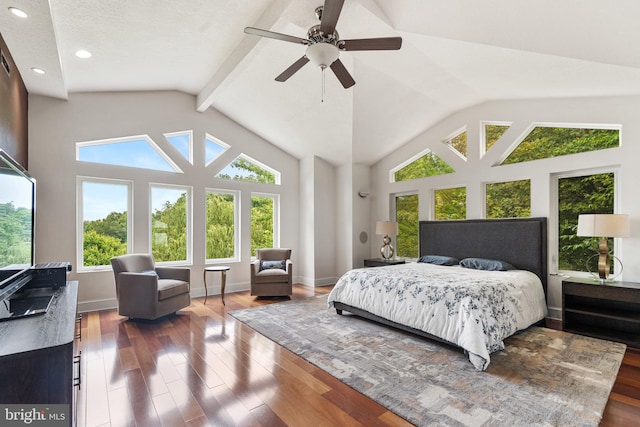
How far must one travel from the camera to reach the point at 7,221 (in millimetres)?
2152

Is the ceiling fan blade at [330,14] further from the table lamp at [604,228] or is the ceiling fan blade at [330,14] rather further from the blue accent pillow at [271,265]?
the blue accent pillow at [271,265]

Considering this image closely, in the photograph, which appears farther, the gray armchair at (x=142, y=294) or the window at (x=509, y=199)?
the window at (x=509, y=199)

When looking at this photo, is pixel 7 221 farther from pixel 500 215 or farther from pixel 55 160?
pixel 500 215

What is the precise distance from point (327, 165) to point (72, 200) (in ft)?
14.6

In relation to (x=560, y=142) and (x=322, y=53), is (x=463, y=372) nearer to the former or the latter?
(x=322, y=53)

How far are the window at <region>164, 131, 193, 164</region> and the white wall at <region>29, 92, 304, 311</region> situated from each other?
10cm

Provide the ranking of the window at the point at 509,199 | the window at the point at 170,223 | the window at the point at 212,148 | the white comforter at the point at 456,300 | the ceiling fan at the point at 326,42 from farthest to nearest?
the window at the point at 212,148
the window at the point at 170,223
the window at the point at 509,199
the white comforter at the point at 456,300
the ceiling fan at the point at 326,42

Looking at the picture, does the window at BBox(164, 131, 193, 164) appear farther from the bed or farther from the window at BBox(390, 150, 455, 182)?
the window at BBox(390, 150, 455, 182)

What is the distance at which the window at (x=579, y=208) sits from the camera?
156 inches

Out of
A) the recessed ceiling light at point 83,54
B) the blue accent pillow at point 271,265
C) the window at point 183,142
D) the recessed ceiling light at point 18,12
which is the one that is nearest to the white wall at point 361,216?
the blue accent pillow at point 271,265

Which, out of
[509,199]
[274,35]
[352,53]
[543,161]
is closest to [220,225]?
[352,53]

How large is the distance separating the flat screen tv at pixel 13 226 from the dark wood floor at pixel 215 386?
3.20 feet

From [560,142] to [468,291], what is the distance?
2.82 metres

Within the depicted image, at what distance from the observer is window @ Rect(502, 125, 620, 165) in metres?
3.93
